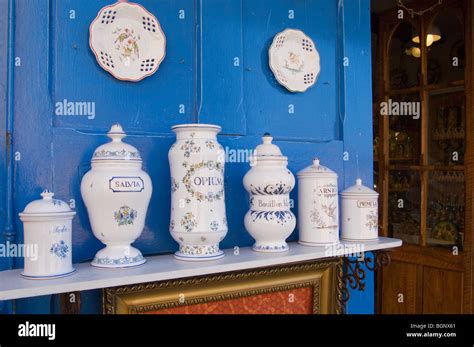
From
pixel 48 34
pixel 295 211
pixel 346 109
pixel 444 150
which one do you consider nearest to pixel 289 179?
pixel 295 211

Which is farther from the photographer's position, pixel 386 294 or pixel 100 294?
pixel 386 294

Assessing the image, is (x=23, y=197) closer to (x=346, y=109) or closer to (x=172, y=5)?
(x=172, y=5)

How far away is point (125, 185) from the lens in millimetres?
1048

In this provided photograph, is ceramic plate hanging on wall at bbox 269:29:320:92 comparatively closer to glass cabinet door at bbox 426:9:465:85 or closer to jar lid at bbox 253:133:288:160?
jar lid at bbox 253:133:288:160

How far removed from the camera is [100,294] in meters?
1.17

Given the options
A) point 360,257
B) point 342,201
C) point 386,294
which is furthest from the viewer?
point 386,294

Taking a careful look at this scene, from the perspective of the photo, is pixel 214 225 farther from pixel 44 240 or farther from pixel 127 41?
pixel 127 41

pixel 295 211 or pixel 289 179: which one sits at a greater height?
pixel 289 179

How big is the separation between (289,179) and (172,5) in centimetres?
61

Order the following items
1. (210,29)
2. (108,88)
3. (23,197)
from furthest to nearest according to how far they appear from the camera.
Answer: (210,29)
(108,88)
(23,197)

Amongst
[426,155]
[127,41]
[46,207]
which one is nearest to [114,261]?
[46,207]

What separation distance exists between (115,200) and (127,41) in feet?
1.48

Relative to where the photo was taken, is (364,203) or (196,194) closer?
(196,194)
